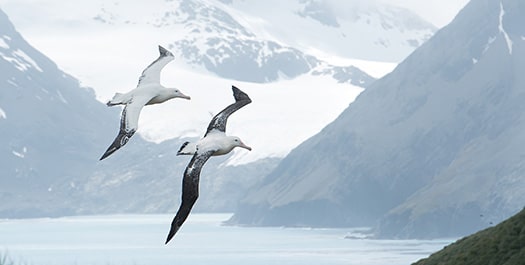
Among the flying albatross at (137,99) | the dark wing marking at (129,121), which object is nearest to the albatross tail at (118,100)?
the flying albatross at (137,99)

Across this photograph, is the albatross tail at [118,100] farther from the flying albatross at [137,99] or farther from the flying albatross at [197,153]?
the flying albatross at [197,153]

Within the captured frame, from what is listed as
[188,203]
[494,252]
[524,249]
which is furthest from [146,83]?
[494,252]

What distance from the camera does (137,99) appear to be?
23141 mm

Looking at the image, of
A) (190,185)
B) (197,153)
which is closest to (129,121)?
(197,153)

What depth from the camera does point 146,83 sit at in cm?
2506

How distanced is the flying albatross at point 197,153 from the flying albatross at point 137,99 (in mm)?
847

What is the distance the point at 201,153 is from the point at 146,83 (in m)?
3.56

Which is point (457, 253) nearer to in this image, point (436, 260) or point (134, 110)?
point (436, 260)

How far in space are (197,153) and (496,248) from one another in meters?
50.2

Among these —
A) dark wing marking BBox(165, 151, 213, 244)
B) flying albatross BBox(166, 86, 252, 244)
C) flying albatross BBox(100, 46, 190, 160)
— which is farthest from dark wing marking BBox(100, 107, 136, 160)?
dark wing marking BBox(165, 151, 213, 244)

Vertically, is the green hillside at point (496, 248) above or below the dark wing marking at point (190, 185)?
below

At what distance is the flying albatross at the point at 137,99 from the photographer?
866 inches

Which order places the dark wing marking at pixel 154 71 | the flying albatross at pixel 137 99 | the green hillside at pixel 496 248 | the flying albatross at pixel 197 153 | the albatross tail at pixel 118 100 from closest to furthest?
the flying albatross at pixel 197 153 < the flying albatross at pixel 137 99 < the albatross tail at pixel 118 100 < the dark wing marking at pixel 154 71 < the green hillside at pixel 496 248

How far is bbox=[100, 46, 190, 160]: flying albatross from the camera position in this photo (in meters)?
22.0
